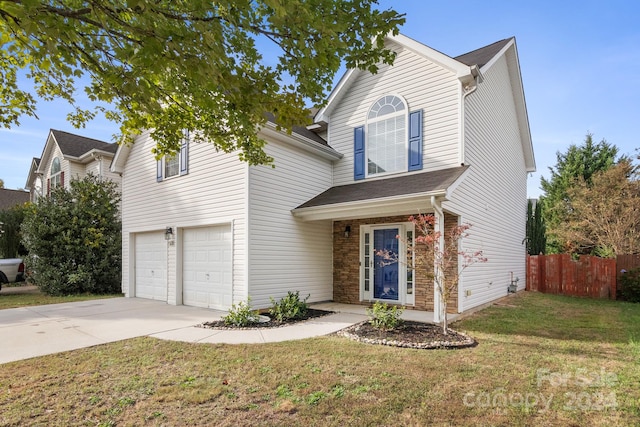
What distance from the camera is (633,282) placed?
11.9 meters

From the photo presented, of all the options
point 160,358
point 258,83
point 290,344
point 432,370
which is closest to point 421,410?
point 432,370

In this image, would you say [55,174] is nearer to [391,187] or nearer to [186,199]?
[186,199]

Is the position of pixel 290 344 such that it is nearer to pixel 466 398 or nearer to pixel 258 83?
pixel 466 398

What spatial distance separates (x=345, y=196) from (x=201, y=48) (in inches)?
255

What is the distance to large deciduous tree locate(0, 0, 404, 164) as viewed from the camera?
3.19m

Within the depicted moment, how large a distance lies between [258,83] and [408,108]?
634 centimetres

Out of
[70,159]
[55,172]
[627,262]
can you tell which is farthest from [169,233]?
[627,262]

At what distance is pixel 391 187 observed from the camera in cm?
895

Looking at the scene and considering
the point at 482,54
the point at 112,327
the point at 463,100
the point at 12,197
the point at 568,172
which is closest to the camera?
the point at 112,327

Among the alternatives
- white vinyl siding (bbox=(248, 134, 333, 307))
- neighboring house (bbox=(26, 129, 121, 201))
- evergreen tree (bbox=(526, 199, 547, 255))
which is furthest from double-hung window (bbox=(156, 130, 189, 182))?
evergreen tree (bbox=(526, 199, 547, 255))

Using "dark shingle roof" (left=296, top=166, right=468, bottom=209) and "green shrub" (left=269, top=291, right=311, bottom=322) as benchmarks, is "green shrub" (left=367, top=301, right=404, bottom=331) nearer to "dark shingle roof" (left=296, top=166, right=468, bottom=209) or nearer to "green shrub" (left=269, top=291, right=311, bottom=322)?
"green shrub" (left=269, top=291, right=311, bottom=322)

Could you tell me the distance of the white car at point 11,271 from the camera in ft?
45.9

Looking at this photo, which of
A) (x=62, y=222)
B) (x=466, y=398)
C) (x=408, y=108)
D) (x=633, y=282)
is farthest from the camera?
(x=62, y=222)

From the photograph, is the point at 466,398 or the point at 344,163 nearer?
the point at 466,398
